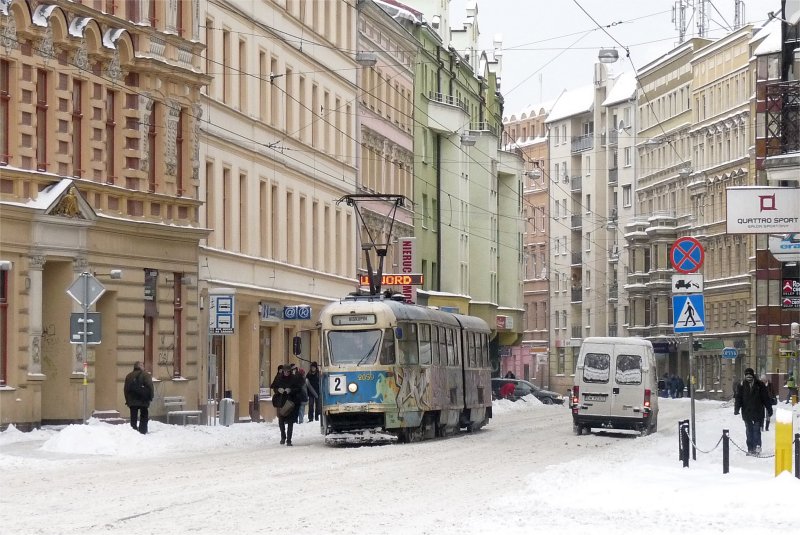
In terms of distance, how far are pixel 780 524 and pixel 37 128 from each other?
77.0 ft

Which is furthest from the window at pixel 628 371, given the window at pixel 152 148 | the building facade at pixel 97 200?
the window at pixel 152 148

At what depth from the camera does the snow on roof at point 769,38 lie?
10338cm

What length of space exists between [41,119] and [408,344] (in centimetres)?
868

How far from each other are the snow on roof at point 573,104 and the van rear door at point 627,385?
10106cm

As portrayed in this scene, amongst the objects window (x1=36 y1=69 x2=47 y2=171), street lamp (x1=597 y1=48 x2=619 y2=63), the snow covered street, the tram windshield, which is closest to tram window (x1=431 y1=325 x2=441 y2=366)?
the tram windshield

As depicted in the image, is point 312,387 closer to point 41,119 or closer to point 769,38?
point 41,119

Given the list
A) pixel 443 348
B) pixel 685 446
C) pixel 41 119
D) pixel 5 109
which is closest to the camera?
pixel 685 446

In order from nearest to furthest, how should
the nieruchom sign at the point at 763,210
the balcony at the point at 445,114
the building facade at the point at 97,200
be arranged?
the nieruchom sign at the point at 763,210 → the building facade at the point at 97,200 → the balcony at the point at 445,114

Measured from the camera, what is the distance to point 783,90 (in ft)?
142

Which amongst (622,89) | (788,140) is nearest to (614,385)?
(788,140)

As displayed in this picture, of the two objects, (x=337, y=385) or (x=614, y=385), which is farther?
(x=614, y=385)

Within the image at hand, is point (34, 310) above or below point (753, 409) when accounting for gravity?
above

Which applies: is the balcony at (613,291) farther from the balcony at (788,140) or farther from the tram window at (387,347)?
the tram window at (387,347)

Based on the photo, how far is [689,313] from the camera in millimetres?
29656
